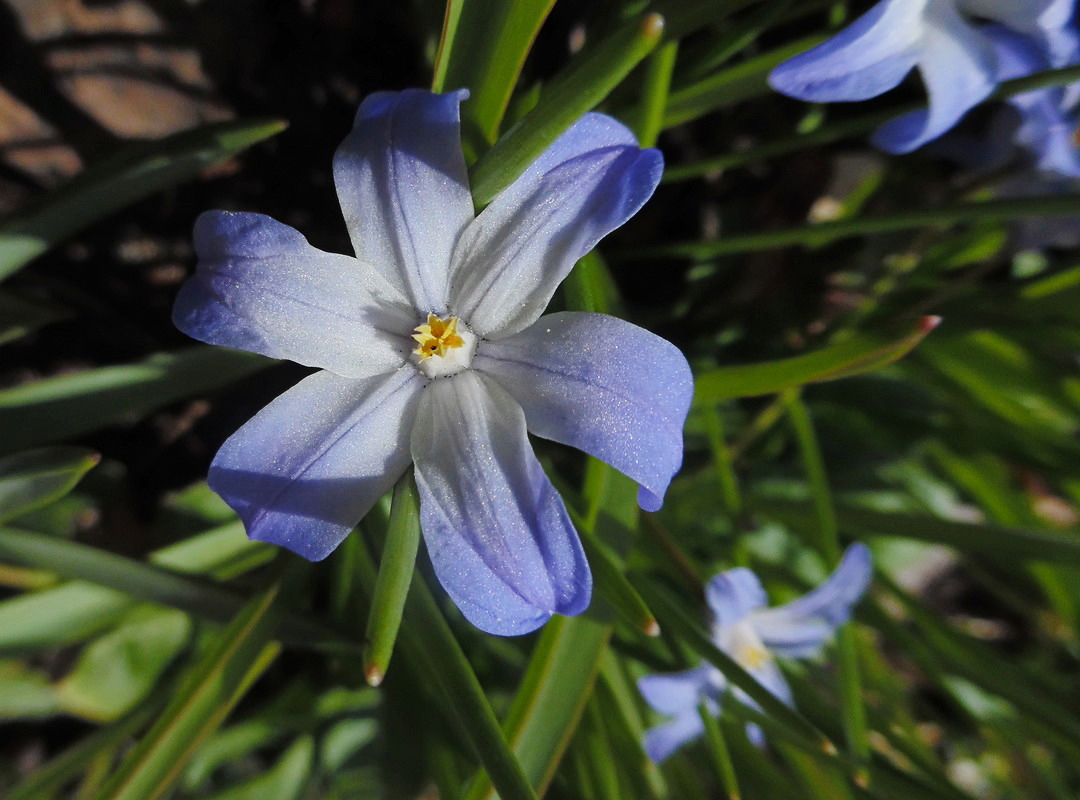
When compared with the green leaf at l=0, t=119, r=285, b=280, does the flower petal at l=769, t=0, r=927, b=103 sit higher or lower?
lower

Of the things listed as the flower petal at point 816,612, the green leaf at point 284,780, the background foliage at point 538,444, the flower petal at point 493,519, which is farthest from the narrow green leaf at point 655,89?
the green leaf at point 284,780

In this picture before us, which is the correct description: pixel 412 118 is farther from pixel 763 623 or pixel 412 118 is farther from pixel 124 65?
pixel 763 623

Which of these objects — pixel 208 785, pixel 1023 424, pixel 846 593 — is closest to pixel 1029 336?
pixel 1023 424

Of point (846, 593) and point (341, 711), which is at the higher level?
point (846, 593)

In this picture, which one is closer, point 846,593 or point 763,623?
point 846,593

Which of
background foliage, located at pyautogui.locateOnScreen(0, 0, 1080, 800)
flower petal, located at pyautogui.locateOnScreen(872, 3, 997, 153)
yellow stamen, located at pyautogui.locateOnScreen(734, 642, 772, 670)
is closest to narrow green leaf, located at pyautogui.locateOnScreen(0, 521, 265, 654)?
background foliage, located at pyautogui.locateOnScreen(0, 0, 1080, 800)

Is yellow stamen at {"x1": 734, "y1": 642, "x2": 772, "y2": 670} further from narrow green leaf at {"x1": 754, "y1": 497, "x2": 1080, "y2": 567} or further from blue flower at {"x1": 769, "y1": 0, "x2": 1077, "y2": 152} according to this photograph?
blue flower at {"x1": 769, "y1": 0, "x2": 1077, "y2": 152}

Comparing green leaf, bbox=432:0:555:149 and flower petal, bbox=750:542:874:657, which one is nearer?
green leaf, bbox=432:0:555:149
